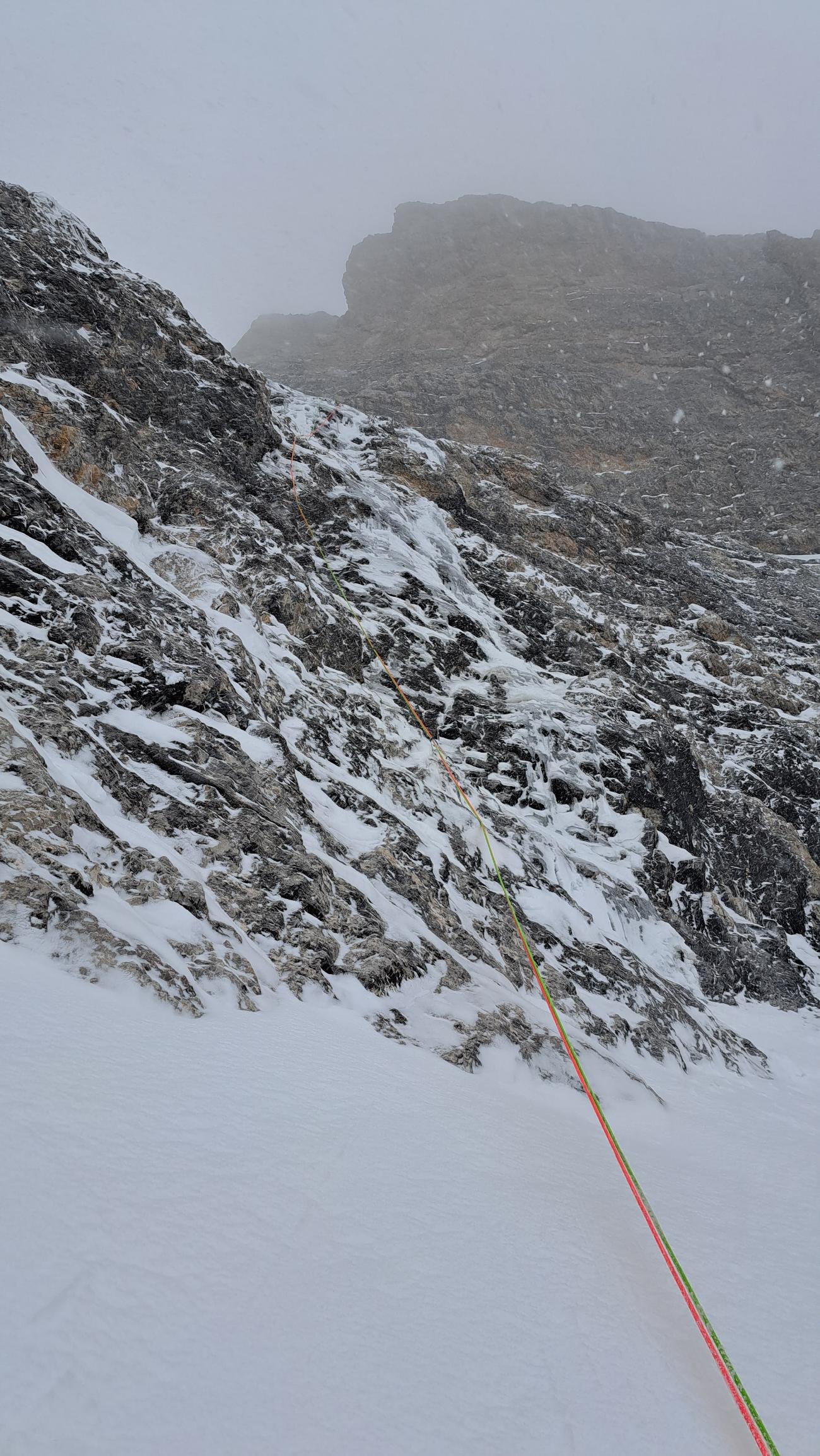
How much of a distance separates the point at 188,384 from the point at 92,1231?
17893mm

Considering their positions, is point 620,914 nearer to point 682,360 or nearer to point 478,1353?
point 478,1353

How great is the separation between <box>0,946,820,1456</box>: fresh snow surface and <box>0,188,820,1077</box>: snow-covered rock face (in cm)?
92

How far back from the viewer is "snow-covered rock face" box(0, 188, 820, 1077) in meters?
6.40

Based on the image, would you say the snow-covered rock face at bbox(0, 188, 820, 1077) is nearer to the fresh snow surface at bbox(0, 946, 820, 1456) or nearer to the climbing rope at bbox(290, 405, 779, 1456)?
the climbing rope at bbox(290, 405, 779, 1456)

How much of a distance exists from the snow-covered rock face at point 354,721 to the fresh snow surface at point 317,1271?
0.92 meters

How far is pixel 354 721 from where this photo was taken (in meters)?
12.2

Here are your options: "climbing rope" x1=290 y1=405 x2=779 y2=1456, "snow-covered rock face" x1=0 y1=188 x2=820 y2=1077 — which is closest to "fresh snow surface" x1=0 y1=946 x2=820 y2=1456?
"climbing rope" x1=290 y1=405 x2=779 y2=1456

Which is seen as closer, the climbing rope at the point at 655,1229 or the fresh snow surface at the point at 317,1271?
the fresh snow surface at the point at 317,1271

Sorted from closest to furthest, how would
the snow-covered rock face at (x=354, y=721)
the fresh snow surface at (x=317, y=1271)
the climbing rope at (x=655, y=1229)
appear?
1. the fresh snow surface at (x=317, y=1271)
2. the climbing rope at (x=655, y=1229)
3. the snow-covered rock face at (x=354, y=721)

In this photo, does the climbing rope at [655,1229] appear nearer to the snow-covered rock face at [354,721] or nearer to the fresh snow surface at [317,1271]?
the fresh snow surface at [317,1271]

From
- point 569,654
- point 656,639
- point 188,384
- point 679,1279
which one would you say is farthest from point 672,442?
point 679,1279

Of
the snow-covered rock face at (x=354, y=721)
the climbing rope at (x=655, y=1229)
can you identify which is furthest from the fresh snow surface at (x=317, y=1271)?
the snow-covered rock face at (x=354, y=721)

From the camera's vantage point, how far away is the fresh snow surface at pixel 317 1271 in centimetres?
178

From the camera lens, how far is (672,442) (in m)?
45.7
